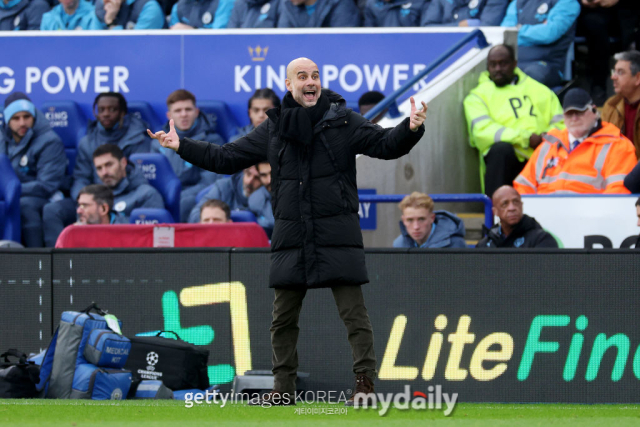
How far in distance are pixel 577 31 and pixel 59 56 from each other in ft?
19.0

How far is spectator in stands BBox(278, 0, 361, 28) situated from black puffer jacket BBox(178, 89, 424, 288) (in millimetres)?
6464

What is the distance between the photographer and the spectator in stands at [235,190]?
10.1 meters

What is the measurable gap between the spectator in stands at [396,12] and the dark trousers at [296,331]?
22.5 ft

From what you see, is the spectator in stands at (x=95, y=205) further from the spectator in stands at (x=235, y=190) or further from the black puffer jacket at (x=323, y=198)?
the black puffer jacket at (x=323, y=198)

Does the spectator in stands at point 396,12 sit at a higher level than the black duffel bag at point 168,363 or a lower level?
higher

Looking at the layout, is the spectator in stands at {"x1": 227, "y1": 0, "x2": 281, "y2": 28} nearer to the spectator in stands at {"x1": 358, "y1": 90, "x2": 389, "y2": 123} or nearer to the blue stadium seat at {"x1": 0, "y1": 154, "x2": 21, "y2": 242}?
the spectator in stands at {"x1": 358, "y1": 90, "x2": 389, "y2": 123}

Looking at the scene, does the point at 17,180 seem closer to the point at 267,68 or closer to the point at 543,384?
the point at 267,68

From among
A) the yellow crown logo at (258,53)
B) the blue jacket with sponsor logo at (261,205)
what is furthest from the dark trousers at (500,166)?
the yellow crown logo at (258,53)

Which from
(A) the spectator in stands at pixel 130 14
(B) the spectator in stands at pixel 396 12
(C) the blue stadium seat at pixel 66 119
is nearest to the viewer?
(C) the blue stadium seat at pixel 66 119

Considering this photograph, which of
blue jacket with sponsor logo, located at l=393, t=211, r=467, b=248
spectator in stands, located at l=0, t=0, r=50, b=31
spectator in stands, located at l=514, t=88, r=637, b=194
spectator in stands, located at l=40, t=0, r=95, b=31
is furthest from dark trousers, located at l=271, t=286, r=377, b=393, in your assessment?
spectator in stands, located at l=0, t=0, r=50, b=31

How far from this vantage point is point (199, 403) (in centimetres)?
636

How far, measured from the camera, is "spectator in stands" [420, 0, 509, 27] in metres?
11.8

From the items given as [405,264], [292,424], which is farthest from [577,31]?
[292,424]

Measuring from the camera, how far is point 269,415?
5.35 metres
